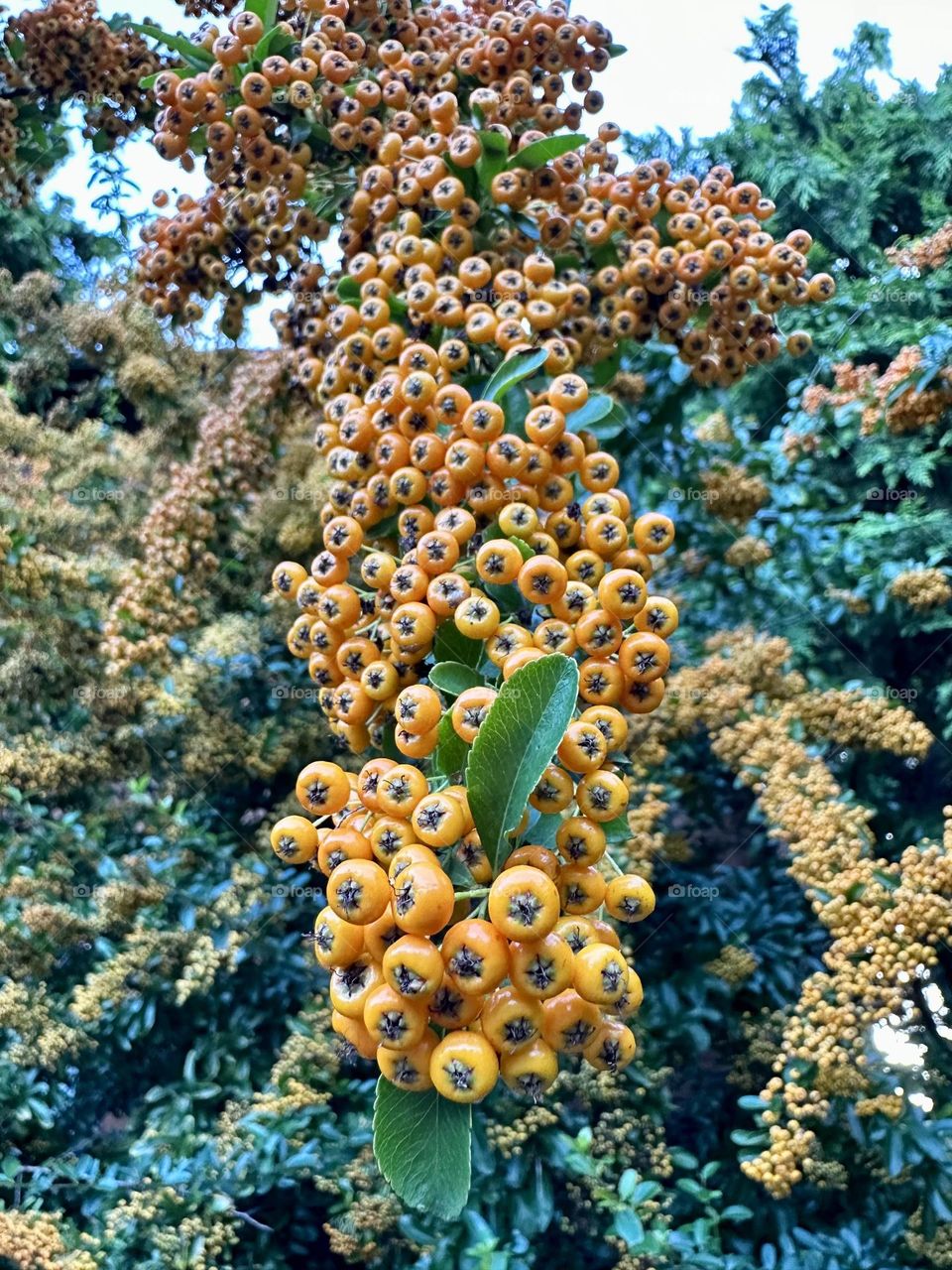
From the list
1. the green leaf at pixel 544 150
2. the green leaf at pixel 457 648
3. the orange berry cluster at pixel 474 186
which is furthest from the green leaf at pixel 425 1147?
the green leaf at pixel 544 150

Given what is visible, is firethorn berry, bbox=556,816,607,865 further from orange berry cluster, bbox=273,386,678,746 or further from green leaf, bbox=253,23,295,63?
green leaf, bbox=253,23,295,63

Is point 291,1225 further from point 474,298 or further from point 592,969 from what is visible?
point 474,298

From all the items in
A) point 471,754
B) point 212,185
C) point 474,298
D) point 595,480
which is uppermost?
point 212,185

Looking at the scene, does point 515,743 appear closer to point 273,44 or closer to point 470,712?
point 470,712

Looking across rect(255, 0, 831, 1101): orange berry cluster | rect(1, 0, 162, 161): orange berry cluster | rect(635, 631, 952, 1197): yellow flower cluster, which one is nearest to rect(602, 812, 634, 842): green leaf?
rect(255, 0, 831, 1101): orange berry cluster

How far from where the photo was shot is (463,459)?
1.11 metres

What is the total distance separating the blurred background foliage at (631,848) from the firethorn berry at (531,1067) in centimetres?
89

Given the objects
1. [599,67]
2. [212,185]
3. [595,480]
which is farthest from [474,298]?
[212,185]

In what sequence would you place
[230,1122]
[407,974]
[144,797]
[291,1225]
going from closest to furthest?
[407,974]
[230,1122]
[291,1225]
[144,797]

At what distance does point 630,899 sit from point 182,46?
164cm

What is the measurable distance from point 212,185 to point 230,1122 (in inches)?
77.0

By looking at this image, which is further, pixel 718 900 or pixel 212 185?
pixel 718 900

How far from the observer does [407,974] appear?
2.31 ft

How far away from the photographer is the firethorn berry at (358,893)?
2.49 ft
